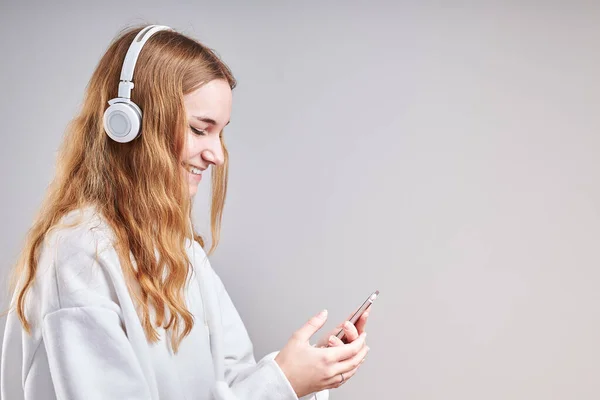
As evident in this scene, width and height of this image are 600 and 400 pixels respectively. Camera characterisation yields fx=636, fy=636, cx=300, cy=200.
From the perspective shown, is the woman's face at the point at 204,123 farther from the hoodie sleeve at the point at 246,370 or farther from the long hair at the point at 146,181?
the hoodie sleeve at the point at 246,370

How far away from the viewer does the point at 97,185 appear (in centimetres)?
113

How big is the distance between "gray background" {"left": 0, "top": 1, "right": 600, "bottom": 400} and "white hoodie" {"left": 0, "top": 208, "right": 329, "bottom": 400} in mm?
739

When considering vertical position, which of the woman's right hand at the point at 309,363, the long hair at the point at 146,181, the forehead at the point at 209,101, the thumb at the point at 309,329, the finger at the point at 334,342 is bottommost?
the woman's right hand at the point at 309,363

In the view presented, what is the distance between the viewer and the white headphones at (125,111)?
1.09 meters

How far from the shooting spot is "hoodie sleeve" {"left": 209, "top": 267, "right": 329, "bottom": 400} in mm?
1111

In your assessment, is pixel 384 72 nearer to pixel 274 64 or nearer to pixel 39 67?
pixel 274 64

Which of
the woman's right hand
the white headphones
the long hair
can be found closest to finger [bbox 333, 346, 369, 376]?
the woman's right hand

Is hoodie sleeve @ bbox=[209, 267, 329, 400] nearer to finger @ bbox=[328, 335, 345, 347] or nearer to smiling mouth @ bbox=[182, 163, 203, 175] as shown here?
finger @ bbox=[328, 335, 345, 347]

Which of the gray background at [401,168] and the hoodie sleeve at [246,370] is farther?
the gray background at [401,168]

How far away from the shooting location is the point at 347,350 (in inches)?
46.2

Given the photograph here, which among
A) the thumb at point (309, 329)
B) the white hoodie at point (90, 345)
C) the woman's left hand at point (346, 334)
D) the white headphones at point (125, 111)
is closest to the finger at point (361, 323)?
the woman's left hand at point (346, 334)

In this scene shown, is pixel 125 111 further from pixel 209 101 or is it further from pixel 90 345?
pixel 90 345

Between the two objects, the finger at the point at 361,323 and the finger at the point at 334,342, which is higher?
the finger at the point at 361,323

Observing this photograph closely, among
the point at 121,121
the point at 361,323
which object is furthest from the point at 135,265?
the point at 361,323
